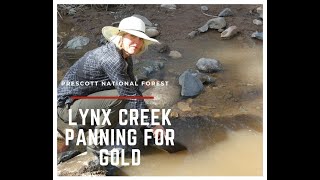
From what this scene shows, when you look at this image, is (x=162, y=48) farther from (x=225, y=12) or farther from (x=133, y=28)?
(x=225, y=12)

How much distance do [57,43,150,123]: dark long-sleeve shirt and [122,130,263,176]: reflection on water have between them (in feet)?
0.76

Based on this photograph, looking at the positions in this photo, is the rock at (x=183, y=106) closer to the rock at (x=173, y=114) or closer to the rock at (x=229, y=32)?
the rock at (x=173, y=114)

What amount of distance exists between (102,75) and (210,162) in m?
0.55

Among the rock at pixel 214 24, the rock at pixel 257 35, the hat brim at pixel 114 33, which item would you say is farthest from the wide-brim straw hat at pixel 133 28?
the rock at pixel 257 35

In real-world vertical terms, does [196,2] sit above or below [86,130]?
above

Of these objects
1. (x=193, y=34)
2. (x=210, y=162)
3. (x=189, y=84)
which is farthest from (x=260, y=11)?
(x=210, y=162)

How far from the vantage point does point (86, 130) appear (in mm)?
2598

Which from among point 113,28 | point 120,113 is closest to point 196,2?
point 113,28

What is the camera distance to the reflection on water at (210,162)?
259 centimetres

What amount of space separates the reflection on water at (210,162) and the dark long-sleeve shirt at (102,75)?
232 mm

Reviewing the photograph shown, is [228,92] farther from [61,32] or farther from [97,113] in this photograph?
[61,32]

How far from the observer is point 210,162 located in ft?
8.53

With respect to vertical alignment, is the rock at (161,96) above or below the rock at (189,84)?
below
